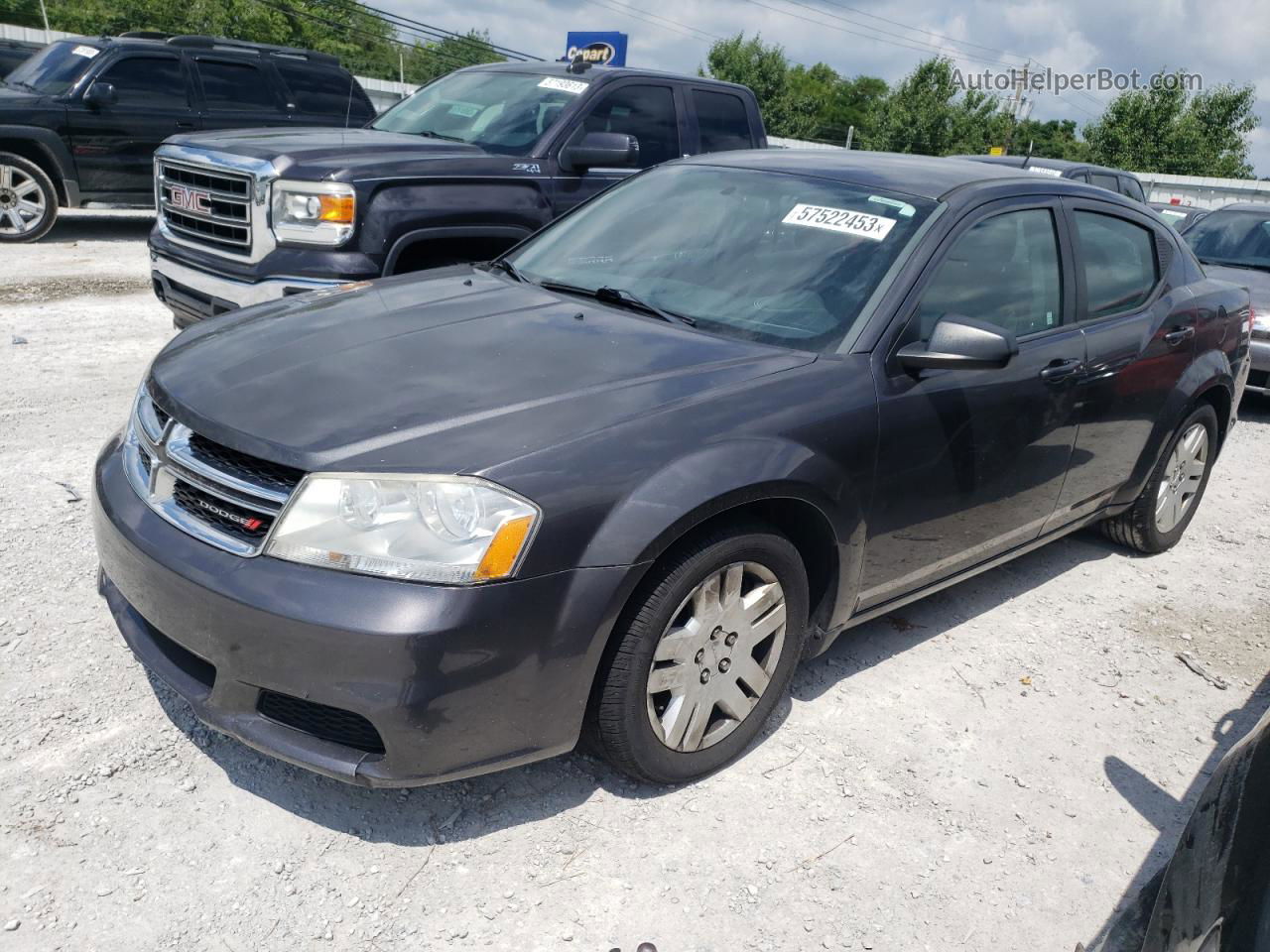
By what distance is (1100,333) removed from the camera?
13.2 ft

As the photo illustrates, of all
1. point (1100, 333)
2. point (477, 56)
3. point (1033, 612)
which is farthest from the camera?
point (477, 56)

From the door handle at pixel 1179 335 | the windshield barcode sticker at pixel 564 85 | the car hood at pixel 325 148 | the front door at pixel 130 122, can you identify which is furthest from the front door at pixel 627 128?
the front door at pixel 130 122

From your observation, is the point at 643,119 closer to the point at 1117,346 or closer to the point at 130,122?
the point at 1117,346

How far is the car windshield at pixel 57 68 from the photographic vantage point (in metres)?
11.0

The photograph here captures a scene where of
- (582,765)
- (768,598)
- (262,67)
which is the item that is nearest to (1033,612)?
(768,598)

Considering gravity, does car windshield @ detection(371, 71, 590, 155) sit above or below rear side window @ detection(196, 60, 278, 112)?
above

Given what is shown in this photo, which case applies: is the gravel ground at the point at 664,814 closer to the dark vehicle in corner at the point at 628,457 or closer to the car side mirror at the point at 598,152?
the dark vehicle in corner at the point at 628,457

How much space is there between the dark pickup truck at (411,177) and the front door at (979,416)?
9.91 feet

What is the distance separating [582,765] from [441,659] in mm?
912

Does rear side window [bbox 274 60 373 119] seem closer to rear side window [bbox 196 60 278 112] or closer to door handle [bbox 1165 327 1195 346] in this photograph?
rear side window [bbox 196 60 278 112]

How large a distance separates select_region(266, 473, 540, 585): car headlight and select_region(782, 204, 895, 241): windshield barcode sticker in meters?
1.67

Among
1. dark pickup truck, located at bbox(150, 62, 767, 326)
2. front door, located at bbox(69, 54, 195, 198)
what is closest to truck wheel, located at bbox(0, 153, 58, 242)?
front door, located at bbox(69, 54, 195, 198)

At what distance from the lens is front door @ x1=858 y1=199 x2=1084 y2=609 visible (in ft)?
10.6

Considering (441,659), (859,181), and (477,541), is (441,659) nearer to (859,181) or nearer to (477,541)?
(477,541)
